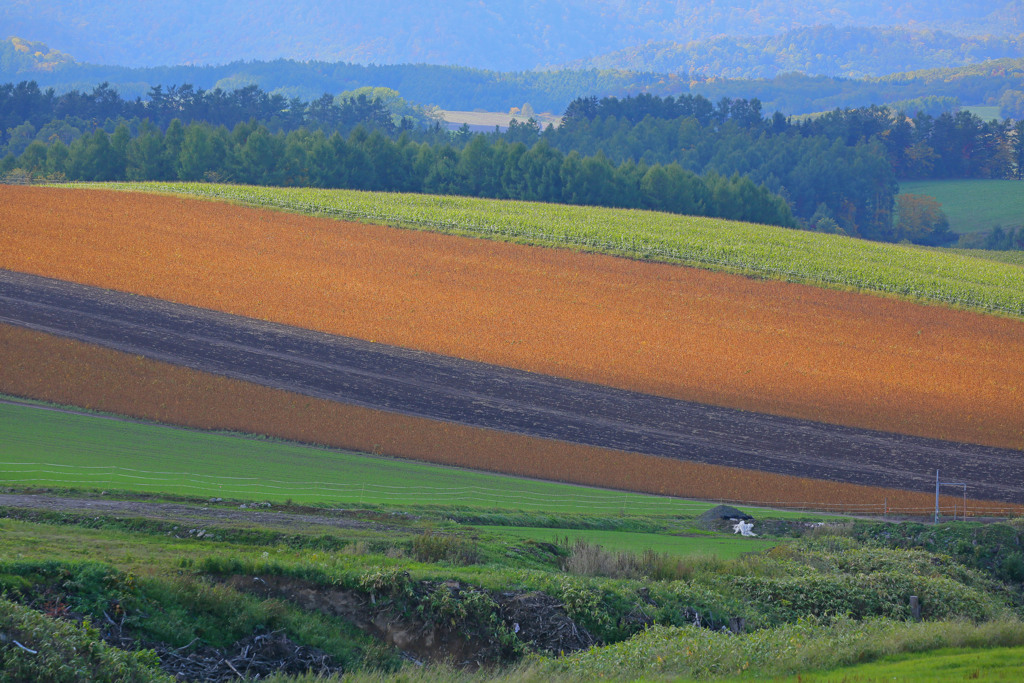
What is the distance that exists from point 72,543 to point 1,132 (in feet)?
446

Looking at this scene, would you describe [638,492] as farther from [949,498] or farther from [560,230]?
[560,230]

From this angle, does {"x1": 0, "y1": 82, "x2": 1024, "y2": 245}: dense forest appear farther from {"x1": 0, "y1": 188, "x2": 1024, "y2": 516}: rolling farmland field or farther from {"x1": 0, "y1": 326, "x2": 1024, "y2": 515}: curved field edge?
{"x1": 0, "y1": 326, "x2": 1024, "y2": 515}: curved field edge

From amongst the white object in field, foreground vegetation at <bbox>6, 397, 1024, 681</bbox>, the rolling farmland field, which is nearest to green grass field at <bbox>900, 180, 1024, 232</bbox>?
the rolling farmland field

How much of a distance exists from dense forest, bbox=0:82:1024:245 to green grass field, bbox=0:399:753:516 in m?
62.9

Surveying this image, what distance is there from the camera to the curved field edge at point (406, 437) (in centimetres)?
2869

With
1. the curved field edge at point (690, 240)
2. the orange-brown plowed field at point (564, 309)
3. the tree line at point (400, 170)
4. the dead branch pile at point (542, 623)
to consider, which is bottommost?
the dead branch pile at point (542, 623)

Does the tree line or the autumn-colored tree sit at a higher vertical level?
the tree line

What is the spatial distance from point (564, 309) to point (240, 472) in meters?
24.5

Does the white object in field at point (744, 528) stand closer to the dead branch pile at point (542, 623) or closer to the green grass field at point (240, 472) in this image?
the green grass field at point (240, 472)

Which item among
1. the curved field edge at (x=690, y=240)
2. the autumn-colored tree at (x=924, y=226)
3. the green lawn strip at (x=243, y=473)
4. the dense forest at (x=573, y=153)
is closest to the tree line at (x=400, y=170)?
the dense forest at (x=573, y=153)

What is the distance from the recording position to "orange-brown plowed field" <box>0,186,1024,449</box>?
37969 millimetres

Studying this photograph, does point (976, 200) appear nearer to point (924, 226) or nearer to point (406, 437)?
point (924, 226)

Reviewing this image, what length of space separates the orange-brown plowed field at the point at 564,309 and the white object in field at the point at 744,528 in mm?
12727

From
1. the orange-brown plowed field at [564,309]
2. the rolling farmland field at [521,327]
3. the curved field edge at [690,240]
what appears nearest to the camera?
the rolling farmland field at [521,327]
